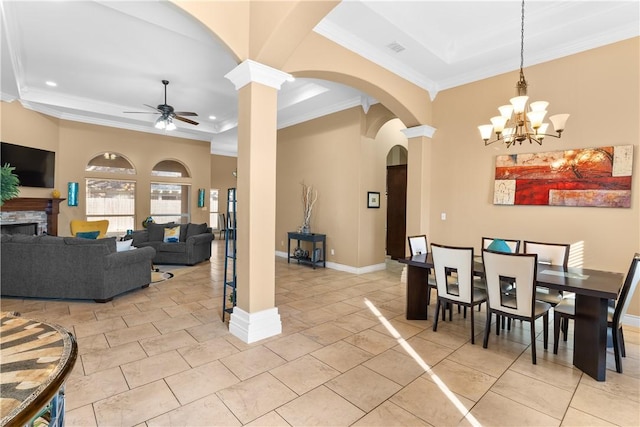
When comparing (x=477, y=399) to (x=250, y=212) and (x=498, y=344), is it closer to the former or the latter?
(x=498, y=344)

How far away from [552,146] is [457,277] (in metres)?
2.39

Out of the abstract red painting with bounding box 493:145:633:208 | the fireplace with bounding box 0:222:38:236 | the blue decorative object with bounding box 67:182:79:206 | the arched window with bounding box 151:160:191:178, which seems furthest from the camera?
the arched window with bounding box 151:160:191:178

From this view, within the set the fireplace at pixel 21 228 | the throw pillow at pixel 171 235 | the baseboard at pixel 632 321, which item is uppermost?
the fireplace at pixel 21 228

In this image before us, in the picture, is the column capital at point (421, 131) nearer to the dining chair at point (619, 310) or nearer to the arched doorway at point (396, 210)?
the arched doorway at point (396, 210)

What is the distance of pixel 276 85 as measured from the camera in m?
3.28

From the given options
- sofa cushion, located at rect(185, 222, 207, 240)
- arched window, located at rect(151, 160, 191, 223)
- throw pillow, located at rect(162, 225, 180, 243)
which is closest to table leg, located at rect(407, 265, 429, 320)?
sofa cushion, located at rect(185, 222, 207, 240)

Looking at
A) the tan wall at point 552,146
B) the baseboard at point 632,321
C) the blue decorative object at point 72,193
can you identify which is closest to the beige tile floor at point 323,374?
the baseboard at point 632,321

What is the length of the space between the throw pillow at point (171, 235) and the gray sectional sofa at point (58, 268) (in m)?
2.76

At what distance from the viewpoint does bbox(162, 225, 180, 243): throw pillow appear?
696cm

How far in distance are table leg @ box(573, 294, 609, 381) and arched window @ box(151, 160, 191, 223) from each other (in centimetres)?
933

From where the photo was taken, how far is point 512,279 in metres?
2.84

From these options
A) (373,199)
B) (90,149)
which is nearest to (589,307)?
(373,199)

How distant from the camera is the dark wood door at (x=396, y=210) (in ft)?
24.7

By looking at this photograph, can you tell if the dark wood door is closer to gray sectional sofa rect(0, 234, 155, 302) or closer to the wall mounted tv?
gray sectional sofa rect(0, 234, 155, 302)
